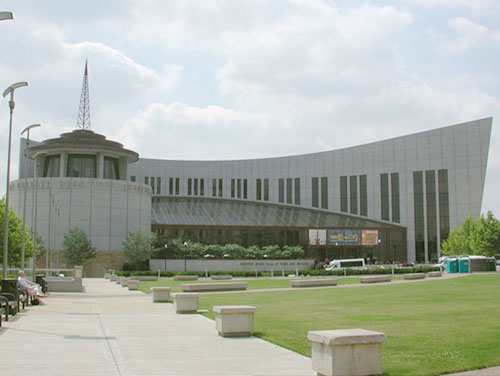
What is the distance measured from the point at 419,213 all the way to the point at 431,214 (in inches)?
69.5

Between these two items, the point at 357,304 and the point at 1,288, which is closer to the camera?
the point at 1,288

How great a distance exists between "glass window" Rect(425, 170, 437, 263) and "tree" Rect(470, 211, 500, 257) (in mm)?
14075

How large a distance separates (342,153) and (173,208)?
97.4ft

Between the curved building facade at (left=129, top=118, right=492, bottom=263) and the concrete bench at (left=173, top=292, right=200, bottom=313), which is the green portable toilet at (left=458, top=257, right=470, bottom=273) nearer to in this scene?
the curved building facade at (left=129, top=118, right=492, bottom=263)

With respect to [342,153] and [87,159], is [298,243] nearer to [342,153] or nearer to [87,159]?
[342,153]

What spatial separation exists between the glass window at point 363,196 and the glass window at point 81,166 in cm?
4200

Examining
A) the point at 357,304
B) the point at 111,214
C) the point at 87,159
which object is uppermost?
the point at 87,159

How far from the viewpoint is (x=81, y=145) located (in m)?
74.3

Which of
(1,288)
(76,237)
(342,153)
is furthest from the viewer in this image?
(342,153)

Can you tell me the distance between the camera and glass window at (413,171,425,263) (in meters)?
83.6

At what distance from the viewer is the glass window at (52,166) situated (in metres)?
75.9

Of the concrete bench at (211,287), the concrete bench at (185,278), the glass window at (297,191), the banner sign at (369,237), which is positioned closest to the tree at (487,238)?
the banner sign at (369,237)

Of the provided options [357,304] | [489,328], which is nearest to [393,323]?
[489,328]

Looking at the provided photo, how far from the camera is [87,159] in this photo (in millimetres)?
76188
